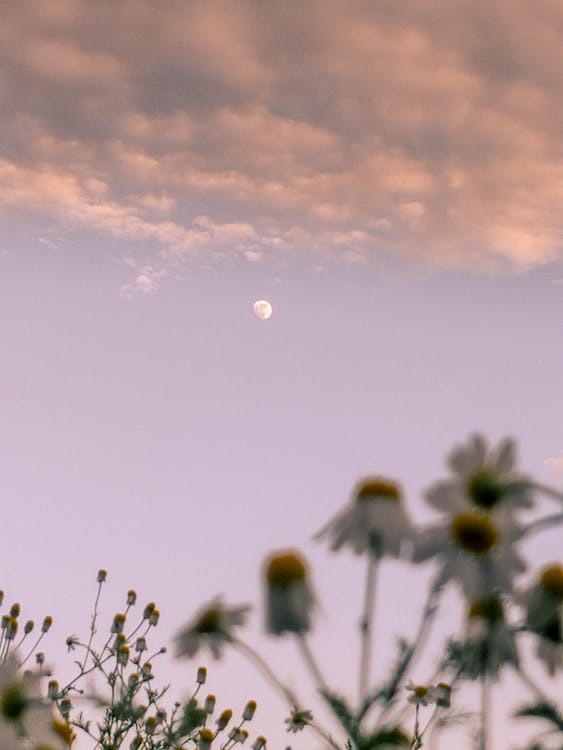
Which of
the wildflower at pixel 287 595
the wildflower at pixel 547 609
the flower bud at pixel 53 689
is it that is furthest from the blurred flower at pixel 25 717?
the flower bud at pixel 53 689

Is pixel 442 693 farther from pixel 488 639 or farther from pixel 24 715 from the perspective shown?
pixel 24 715

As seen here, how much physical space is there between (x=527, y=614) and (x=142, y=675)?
223 inches

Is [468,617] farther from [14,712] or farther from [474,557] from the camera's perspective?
[14,712]

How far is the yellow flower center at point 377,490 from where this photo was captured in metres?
2.26

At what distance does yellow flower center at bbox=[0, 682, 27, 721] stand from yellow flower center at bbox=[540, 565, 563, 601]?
4.17ft

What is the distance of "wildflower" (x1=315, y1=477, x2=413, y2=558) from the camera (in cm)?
210

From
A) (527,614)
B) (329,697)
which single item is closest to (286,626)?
(329,697)

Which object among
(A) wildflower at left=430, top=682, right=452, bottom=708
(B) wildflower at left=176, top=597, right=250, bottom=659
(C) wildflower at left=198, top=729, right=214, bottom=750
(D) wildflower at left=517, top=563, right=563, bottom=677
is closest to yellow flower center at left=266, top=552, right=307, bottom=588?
(B) wildflower at left=176, top=597, right=250, bottom=659

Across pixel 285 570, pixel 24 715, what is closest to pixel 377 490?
pixel 285 570

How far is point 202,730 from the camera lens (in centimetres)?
564

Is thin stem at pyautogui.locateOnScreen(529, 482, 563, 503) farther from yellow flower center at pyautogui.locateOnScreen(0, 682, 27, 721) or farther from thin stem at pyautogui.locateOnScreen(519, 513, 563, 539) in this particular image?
yellow flower center at pyautogui.locateOnScreen(0, 682, 27, 721)

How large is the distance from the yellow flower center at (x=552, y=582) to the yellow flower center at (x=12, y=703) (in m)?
1.27

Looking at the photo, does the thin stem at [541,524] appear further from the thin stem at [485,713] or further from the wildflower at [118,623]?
the wildflower at [118,623]

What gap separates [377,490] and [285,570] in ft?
0.93
